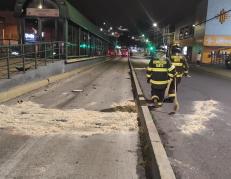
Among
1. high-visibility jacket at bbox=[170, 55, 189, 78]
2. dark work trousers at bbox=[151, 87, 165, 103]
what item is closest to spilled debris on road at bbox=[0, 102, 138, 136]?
dark work trousers at bbox=[151, 87, 165, 103]

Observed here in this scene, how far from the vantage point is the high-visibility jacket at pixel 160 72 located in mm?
9148

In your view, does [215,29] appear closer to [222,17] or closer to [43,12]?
[222,17]

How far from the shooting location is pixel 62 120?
25.6ft

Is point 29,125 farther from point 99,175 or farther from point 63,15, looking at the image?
point 63,15

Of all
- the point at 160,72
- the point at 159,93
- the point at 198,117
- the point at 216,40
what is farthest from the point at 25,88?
the point at 216,40

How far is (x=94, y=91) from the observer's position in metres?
13.5

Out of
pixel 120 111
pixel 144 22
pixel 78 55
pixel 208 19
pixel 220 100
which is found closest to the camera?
pixel 120 111

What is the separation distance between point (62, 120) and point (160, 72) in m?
2.97

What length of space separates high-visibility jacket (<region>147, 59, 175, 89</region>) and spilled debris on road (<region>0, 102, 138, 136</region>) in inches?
39.5

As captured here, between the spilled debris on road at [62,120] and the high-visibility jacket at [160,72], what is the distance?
1002 millimetres

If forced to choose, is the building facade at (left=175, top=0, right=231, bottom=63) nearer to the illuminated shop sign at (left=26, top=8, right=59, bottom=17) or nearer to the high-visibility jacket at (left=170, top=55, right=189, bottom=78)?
the illuminated shop sign at (left=26, top=8, right=59, bottom=17)

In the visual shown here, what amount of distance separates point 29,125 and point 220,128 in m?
4.02

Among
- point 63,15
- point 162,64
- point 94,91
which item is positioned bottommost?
point 94,91

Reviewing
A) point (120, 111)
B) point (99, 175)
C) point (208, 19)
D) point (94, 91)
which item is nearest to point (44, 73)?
point (94, 91)
